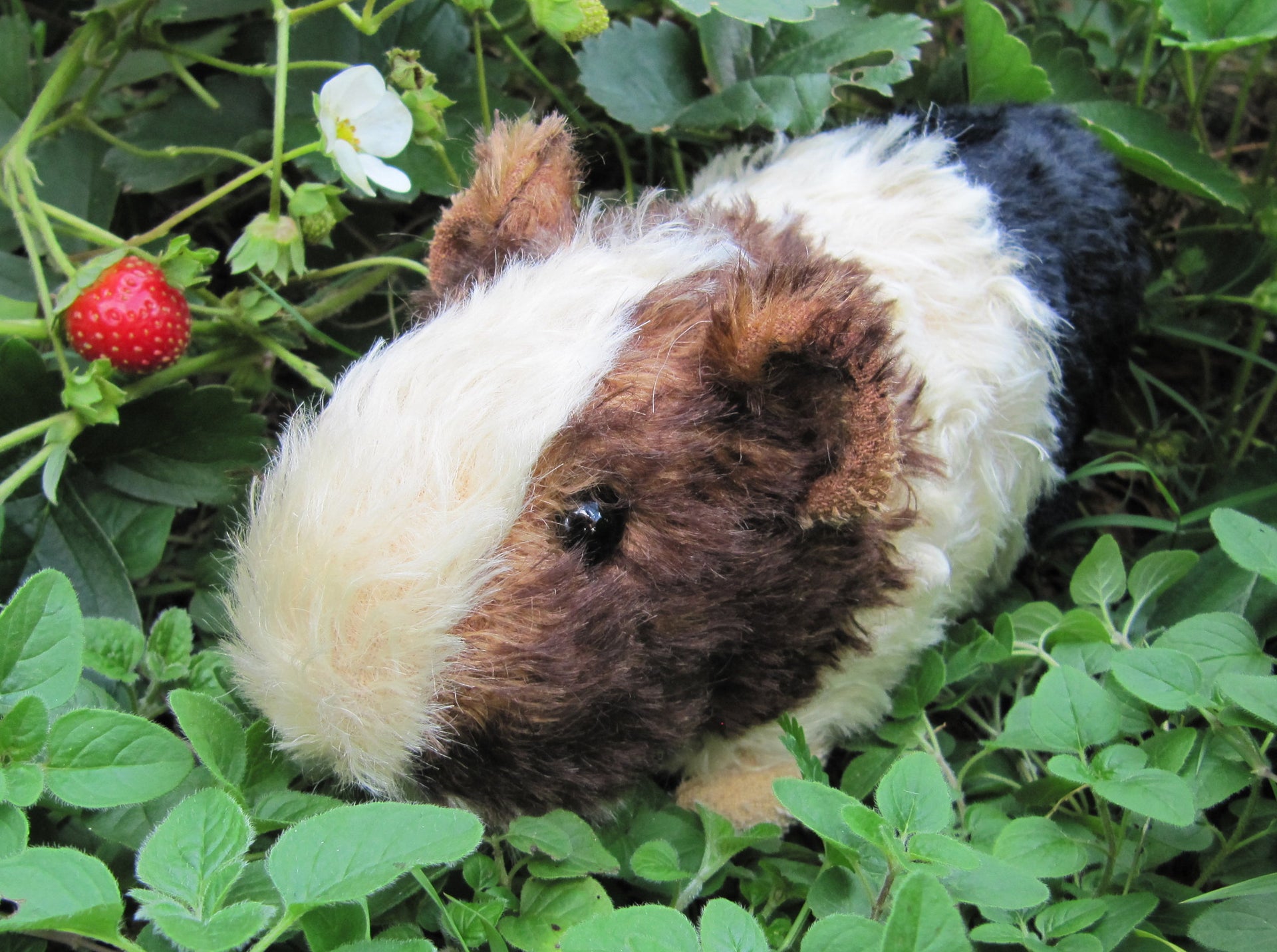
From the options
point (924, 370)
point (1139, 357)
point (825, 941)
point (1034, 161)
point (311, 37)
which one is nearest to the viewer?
point (825, 941)

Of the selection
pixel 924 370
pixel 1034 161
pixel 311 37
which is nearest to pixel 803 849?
pixel 924 370

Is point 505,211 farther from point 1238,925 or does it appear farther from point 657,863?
point 1238,925

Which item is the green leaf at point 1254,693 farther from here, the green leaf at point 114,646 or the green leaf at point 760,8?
the green leaf at point 114,646

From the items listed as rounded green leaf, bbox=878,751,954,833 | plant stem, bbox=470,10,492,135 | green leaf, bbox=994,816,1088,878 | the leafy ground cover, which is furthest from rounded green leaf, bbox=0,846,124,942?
plant stem, bbox=470,10,492,135

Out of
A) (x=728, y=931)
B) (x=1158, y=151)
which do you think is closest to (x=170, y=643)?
(x=728, y=931)

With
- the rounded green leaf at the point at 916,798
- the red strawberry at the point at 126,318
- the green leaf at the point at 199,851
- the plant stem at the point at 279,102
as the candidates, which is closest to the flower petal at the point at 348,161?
the plant stem at the point at 279,102

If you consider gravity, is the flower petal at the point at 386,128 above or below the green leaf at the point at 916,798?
above

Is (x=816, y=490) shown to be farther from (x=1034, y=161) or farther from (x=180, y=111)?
(x=180, y=111)
